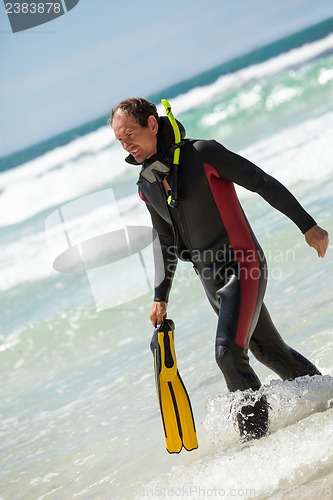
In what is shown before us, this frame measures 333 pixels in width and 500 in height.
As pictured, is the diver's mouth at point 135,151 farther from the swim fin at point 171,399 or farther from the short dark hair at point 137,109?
the swim fin at point 171,399

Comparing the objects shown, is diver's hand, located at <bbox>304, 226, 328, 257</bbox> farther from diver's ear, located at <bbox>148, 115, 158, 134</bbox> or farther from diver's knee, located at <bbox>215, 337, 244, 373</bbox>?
diver's ear, located at <bbox>148, 115, 158, 134</bbox>

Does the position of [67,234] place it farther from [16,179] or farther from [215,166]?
[16,179]

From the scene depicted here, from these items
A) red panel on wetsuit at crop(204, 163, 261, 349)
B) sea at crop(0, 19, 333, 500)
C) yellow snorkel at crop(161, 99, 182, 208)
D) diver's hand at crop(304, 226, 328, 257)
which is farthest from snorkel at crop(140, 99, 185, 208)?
sea at crop(0, 19, 333, 500)

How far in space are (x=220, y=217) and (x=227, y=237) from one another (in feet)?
0.30

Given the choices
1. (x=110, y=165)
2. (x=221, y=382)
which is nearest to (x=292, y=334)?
(x=221, y=382)

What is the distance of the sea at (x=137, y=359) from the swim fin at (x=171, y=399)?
0.16 meters

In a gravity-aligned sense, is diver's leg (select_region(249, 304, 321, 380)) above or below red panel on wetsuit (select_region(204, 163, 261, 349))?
below

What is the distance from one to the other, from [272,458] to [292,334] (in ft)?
7.25

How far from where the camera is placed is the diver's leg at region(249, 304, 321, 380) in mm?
4084

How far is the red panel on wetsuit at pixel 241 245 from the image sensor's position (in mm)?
3795

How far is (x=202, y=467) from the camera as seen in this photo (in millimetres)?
3957

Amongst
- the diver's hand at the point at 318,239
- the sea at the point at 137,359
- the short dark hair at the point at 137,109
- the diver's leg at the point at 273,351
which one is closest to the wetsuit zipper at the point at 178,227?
the short dark hair at the point at 137,109

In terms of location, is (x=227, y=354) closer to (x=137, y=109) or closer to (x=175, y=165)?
(x=175, y=165)

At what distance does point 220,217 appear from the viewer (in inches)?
153
